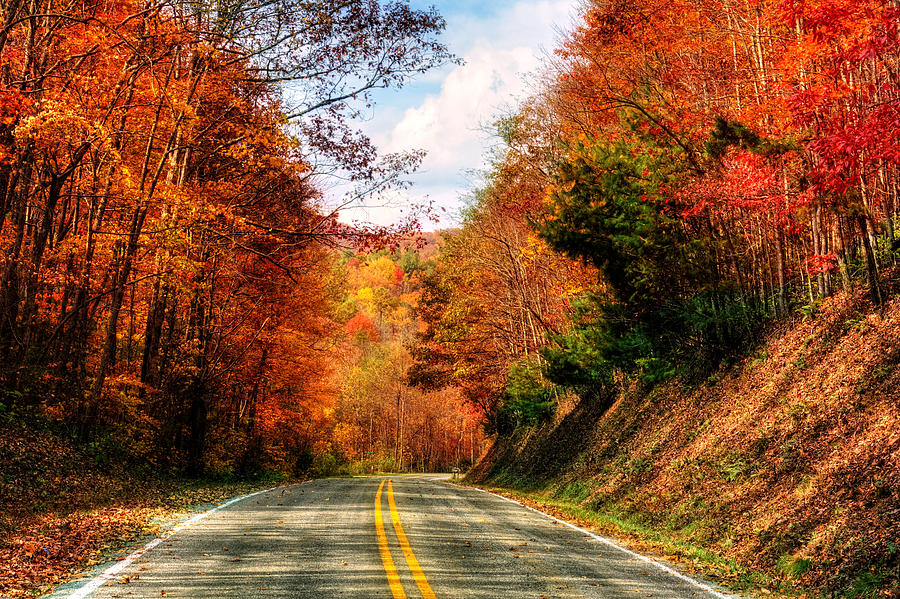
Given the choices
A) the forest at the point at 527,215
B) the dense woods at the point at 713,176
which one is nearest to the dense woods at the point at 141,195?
the forest at the point at 527,215

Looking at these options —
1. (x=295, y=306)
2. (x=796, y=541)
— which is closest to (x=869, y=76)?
(x=796, y=541)

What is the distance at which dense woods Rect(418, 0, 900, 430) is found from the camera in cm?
873

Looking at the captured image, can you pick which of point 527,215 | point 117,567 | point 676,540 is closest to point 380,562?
point 117,567

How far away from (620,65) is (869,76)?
8.80 meters

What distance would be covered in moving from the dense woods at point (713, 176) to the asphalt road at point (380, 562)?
542 cm

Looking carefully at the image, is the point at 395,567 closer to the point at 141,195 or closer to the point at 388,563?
the point at 388,563

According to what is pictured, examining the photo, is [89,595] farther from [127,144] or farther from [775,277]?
[127,144]

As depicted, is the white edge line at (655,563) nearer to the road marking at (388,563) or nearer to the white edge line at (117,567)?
the road marking at (388,563)

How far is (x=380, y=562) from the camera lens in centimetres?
670

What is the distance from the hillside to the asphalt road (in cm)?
144

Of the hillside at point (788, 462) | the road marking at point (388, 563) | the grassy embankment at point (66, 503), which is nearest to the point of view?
the road marking at point (388, 563)

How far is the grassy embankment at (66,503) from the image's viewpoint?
21.3 ft

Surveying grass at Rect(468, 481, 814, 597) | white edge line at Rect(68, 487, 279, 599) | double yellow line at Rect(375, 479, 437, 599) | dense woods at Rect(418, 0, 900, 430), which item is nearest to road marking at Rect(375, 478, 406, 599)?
double yellow line at Rect(375, 479, 437, 599)

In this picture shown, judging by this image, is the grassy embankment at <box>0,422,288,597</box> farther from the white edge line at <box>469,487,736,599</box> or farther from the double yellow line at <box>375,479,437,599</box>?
the white edge line at <box>469,487,736,599</box>
